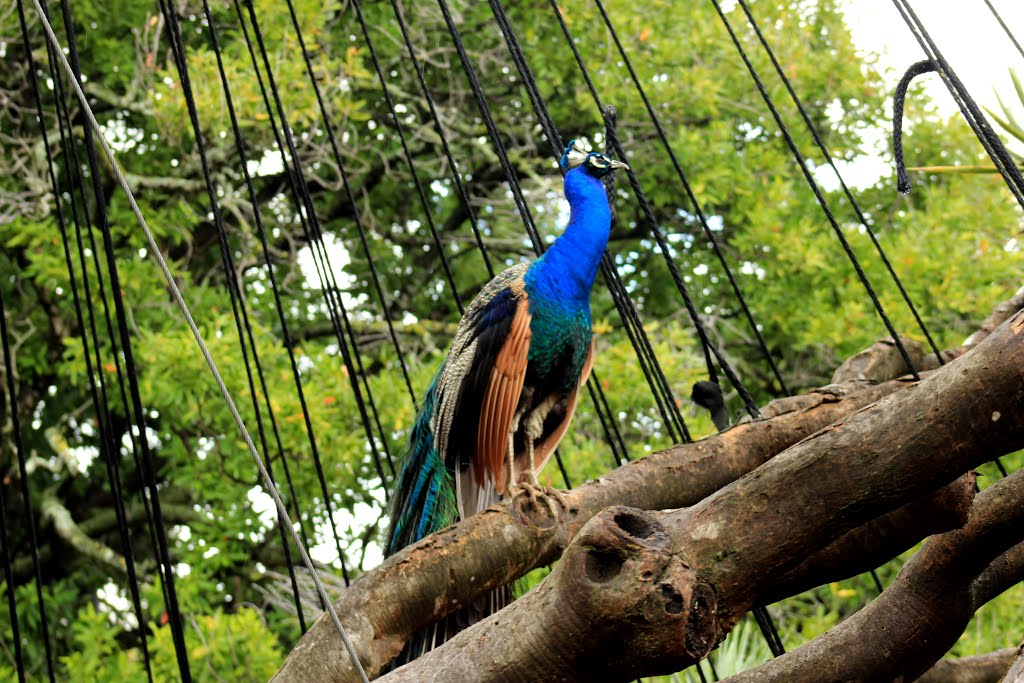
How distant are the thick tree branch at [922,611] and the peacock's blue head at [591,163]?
4.52 ft

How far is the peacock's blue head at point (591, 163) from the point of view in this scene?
2855 millimetres

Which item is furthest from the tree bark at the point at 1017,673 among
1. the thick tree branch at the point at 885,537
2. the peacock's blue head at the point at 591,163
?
the peacock's blue head at the point at 591,163

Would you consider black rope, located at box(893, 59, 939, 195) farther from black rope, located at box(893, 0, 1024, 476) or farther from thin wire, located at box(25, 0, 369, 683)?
thin wire, located at box(25, 0, 369, 683)

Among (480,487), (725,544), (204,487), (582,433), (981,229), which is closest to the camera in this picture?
(725,544)

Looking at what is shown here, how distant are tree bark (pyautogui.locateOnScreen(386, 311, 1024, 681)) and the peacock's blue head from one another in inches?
65.8

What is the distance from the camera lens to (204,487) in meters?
5.18

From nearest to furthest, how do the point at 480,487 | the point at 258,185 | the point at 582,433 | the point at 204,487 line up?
the point at 480,487 → the point at 204,487 → the point at 582,433 → the point at 258,185

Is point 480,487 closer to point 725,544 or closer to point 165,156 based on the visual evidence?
point 725,544

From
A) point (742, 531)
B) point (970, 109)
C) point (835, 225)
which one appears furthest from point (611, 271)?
point (742, 531)

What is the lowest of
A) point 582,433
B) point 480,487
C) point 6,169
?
point 480,487

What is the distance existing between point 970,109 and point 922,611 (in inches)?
43.7

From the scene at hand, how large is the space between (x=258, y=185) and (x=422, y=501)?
13.8ft

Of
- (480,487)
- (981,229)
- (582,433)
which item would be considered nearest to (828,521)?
(480,487)

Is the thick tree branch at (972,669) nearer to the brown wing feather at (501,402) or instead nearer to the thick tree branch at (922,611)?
the thick tree branch at (922,611)
